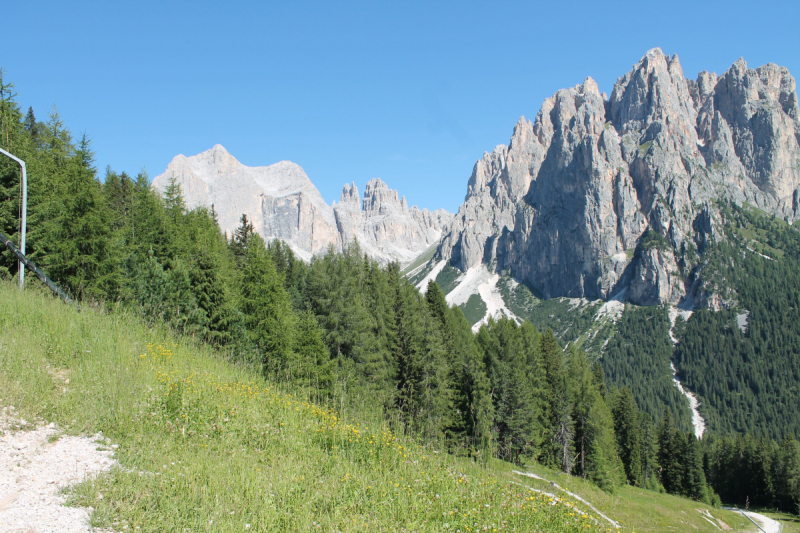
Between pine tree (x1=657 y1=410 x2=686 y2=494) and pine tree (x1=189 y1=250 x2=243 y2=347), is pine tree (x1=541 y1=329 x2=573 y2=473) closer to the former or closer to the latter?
pine tree (x1=189 y1=250 x2=243 y2=347)

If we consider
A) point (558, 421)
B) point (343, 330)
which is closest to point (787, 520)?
point (558, 421)

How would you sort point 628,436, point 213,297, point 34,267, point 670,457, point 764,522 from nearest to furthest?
point 34,267 → point 213,297 → point 764,522 → point 628,436 → point 670,457

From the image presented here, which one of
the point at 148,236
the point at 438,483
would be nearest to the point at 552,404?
the point at 148,236

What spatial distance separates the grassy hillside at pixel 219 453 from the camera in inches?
243

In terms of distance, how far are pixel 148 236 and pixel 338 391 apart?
65.6 feet

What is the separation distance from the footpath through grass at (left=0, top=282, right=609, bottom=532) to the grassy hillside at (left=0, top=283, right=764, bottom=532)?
2 cm

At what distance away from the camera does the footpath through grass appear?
6148mm

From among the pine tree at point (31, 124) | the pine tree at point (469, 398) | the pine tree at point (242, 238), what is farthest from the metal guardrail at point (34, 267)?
the pine tree at point (242, 238)

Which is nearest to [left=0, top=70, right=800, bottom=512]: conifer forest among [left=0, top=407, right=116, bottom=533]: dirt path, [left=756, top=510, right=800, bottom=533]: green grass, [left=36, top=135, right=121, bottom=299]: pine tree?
[left=36, top=135, right=121, bottom=299]: pine tree

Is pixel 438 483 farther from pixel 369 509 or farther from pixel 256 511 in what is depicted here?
pixel 256 511

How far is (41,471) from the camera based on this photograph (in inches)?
Answer: 240

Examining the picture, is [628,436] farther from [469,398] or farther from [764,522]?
[469,398]

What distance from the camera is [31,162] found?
23.6 metres

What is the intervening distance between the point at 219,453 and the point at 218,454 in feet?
0.13
